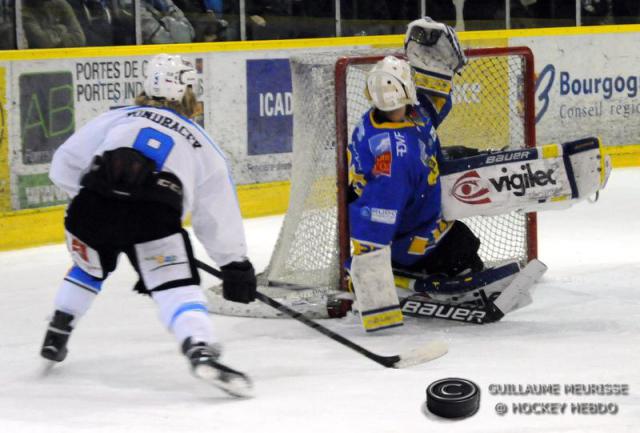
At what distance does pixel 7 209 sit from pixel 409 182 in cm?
242

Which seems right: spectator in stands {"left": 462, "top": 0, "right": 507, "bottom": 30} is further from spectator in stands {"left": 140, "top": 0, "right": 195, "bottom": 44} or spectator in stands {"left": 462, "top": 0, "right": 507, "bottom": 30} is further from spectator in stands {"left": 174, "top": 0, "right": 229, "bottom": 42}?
spectator in stands {"left": 140, "top": 0, "right": 195, "bottom": 44}

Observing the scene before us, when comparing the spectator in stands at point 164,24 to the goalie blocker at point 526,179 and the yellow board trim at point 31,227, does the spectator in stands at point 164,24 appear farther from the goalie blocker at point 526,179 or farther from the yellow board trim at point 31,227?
the goalie blocker at point 526,179

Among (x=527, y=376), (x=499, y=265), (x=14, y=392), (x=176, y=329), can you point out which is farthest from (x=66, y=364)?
(x=499, y=265)

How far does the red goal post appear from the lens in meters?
4.39

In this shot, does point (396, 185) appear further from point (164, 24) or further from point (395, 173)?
point (164, 24)

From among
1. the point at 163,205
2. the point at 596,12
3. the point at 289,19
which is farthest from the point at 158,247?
the point at 596,12

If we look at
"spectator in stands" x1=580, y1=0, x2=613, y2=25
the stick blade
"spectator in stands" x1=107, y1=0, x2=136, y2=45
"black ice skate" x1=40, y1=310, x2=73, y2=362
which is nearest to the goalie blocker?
the stick blade

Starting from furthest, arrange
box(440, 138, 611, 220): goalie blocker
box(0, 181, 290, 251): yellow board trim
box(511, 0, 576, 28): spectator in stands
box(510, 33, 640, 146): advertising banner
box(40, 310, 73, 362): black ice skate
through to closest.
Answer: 1. box(511, 0, 576, 28): spectator in stands
2. box(510, 33, 640, 146): advertising banner
3. box(0, 181, 290, 251): yellow board trim
4. box(440, 138, 611, 220): goalie blocker
5. box(40, 310, 73, 362): black ice skate

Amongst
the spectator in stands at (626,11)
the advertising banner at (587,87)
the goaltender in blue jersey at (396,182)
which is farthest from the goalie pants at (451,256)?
the spectator in stands at (626,11)

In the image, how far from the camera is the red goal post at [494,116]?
173 inches

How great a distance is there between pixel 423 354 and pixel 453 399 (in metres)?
0.68

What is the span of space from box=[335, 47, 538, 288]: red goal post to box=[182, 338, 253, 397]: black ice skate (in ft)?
4.14

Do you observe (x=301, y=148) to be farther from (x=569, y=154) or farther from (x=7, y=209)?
(x=7, y=209)

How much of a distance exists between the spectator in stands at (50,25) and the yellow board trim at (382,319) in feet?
8.95
